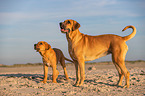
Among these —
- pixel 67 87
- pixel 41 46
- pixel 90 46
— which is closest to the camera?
pixel 67 87

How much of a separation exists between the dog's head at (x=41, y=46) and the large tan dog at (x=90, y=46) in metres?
1.27

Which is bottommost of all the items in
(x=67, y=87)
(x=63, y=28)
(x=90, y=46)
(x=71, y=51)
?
(x=67, y=87)

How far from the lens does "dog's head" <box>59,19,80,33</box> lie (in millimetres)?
7676

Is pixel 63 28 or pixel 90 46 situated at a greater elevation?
pixel 63 28

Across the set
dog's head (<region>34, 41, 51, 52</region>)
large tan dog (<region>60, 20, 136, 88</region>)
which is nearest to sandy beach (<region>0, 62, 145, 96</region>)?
large tan dog (<region>60, 20, 136, 88</region>)

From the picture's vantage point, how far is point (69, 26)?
7.70 meters

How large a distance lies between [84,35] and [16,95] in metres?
3.78

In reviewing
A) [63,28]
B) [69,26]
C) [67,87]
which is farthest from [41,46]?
[67,87]

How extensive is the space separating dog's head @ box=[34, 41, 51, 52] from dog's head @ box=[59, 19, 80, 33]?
1427 millimetres

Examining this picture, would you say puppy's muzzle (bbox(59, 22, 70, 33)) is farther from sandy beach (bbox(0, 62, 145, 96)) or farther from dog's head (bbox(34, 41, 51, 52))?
sandy beach (bbox(0, 62, 145, 96))

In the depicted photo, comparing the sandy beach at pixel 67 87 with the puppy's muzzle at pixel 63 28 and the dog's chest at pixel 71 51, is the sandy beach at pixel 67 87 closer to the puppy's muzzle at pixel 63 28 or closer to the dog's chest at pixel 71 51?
the dog's chest at pixel 71 51

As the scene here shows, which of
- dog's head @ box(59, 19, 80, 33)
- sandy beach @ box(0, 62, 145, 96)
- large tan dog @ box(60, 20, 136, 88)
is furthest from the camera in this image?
dog's head @ box(59, 19, 80, 33)

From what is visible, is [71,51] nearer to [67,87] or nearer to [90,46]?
[90,46]

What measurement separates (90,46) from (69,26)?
1.23 metres
